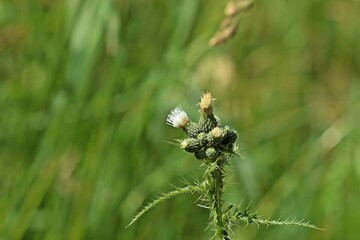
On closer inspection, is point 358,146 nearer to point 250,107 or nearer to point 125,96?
point 250,107

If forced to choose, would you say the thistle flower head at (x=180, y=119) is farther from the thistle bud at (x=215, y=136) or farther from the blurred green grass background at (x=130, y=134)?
the blurred green grass background at (x=130, y=134)

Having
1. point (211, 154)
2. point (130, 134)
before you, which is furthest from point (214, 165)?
point (130, 134)

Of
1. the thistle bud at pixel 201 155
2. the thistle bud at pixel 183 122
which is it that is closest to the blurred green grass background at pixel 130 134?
the thistle bud at pixel 183 122

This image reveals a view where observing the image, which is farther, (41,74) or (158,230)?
(41,74)

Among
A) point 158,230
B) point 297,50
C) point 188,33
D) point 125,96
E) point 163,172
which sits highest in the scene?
point 297,50

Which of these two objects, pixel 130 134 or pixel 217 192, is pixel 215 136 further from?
pixel 130 134

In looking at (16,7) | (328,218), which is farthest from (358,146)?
(16,7)

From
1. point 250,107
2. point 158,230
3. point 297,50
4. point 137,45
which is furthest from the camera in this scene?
point 297,50
